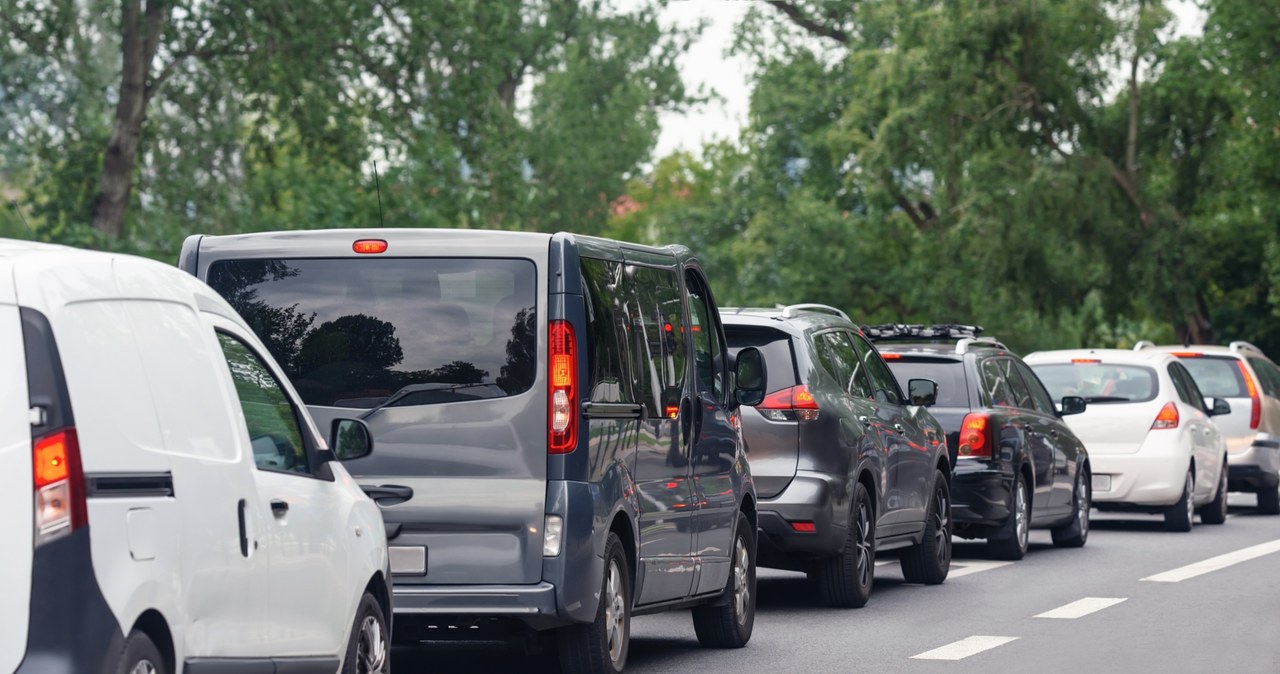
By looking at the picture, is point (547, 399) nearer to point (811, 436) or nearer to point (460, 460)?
point (460, 460)

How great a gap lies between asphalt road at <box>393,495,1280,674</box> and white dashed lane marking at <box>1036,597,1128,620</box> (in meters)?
0.01

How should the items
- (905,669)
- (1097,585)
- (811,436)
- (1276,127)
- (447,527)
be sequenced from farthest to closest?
(1276,127), (1097,585), (811,436), (905,669), (447,527)

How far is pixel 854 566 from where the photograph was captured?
12.7m

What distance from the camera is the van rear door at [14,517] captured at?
15.9 ft

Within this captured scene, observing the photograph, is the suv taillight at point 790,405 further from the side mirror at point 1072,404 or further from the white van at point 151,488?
the side mirror at point 1072,404

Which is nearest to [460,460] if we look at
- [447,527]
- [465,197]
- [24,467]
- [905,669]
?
[447,527]

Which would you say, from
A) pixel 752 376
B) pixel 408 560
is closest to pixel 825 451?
pixel 752 376

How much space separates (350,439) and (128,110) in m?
31.8

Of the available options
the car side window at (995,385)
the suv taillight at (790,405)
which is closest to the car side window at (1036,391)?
the car side window at (995,385)

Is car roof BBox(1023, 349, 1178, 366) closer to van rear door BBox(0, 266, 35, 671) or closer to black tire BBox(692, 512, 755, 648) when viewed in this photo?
black tire BBox(692, 512, 755, 648)

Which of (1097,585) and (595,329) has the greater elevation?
(595,329)

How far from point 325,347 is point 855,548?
4.88m

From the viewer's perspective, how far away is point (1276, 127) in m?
40.4

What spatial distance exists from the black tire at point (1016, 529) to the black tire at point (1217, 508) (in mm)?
5199
